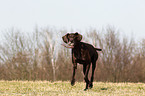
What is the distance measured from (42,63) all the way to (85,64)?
53.1ft

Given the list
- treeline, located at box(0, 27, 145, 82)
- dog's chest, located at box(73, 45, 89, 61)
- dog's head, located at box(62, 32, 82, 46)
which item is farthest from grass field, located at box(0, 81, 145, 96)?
treeline, located at box(0, 27, 145, 82)

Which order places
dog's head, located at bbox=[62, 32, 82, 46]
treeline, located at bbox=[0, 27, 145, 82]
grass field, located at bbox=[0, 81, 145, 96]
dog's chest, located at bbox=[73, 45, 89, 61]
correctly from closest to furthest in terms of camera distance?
grass field, located at bbox=[0, 81, 145, 96]
dog's head, located at bbox=[62, 32, 82, 46]
dog's chest, located at bbox=[73, 45, 89, 61]
treeline, located at bbox=[0, 27, 145, 82]

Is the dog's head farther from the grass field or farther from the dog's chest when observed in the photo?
the grass field

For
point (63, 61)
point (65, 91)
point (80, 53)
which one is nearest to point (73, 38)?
point (80, 53)

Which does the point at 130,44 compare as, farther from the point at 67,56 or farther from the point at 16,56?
the point at 16,56

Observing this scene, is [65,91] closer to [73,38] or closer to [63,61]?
[73,38]

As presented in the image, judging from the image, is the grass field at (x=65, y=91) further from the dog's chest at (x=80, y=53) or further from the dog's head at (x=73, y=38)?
the dog's head at (x=73, y=38)

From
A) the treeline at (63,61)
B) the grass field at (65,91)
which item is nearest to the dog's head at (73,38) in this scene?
the grass field at (65,91)

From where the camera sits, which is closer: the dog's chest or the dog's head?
the dog's head

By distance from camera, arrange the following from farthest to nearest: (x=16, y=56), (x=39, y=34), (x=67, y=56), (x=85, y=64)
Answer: (x=39, y=34) < (x=67, y=56) < (x=16, y=56) < (x=85, y=64)

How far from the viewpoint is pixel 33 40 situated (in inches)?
1075

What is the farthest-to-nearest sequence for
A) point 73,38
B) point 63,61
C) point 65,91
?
1. point 63,61
2. point 65,91
3. point 73,38

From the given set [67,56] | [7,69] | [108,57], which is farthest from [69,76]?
[7,69]

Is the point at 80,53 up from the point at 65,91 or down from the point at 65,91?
up
